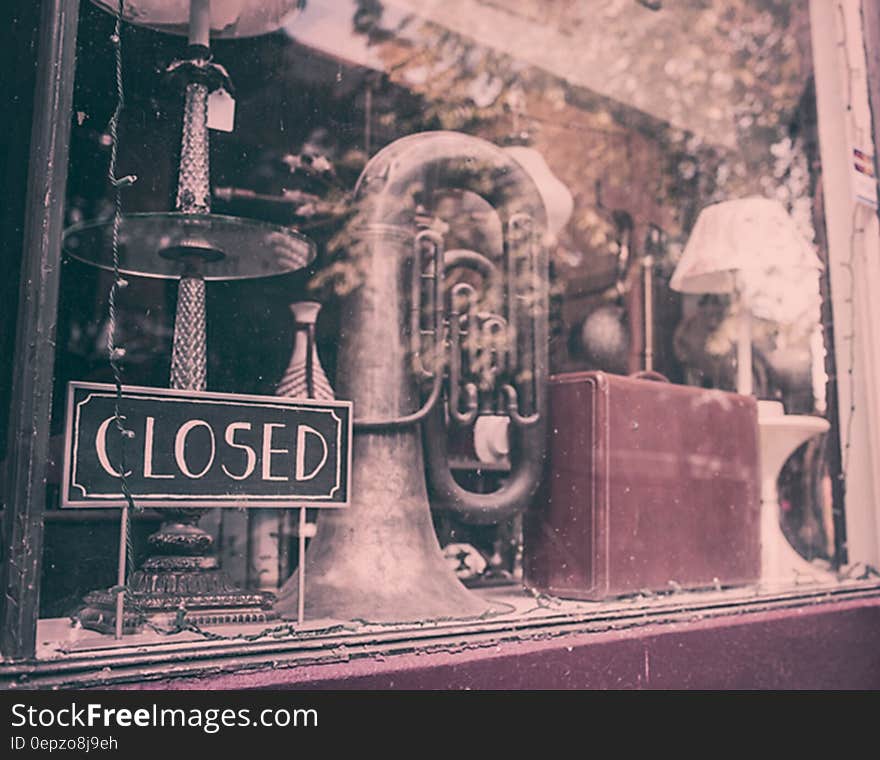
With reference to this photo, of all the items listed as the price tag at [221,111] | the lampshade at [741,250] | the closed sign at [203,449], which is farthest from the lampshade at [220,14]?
the lampshade at [741,250]

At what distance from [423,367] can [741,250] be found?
1278mm

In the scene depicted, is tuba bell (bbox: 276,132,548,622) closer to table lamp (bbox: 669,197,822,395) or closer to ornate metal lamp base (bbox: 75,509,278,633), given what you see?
ornate metal lamp base (bbox: 75,509,278,633)

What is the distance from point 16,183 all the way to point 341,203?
708 mm

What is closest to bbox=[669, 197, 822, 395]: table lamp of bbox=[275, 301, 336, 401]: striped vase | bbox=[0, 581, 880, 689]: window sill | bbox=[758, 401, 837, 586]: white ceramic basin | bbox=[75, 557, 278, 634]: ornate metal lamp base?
bbox=[758, 401, 837, 586]: white ceramic basin

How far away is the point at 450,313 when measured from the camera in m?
2.19

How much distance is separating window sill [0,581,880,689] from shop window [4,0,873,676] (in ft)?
0.06

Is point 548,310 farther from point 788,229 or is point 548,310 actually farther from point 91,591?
point 91,591

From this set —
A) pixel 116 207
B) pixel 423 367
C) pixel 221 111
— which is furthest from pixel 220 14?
pixel 423 367

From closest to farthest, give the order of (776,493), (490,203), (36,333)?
(36,333) → (490,203) → (776,493)

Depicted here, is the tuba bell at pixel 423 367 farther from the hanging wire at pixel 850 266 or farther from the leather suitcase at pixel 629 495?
the hanging wire at pixel 850 266

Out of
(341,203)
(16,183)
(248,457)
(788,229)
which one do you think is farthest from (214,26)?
(788,229)

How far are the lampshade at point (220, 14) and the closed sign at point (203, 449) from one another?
71 cm

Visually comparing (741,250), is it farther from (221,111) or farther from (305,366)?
(221,111)

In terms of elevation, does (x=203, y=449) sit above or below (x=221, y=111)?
below
